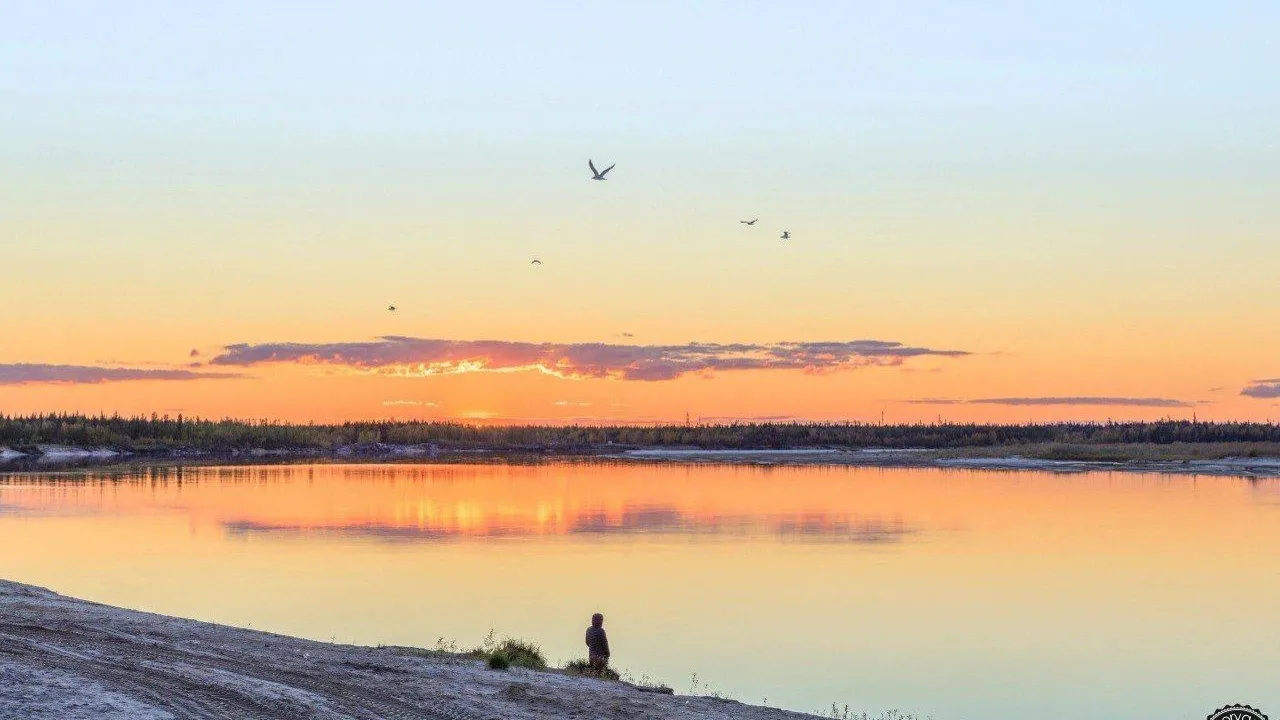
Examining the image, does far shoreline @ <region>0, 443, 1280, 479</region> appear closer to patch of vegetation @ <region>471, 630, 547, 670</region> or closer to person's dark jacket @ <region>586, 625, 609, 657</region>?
patch of vegetation @ <region>471, 630, 547, 670</region>

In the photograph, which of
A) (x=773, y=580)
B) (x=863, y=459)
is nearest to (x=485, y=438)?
(x=863, y=459)

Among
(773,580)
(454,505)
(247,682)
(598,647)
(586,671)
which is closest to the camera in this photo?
(247,682)

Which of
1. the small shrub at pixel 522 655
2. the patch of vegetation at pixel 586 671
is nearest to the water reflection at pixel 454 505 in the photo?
the small shrub at pixel 522 655

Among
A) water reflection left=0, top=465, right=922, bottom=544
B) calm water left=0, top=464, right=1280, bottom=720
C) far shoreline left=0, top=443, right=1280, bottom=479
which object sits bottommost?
calm water left=0, top=464, right=1280, bottom=720

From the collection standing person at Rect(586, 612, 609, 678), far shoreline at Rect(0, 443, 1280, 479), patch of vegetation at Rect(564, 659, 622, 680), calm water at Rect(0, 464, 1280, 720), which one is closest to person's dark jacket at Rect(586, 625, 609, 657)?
standing person at Rect(586, 612, 609, 678)

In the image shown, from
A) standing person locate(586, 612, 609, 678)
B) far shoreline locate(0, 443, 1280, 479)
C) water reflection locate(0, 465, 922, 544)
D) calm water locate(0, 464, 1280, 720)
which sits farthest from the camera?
far shoreline locate(0, 443, 1280, 479)

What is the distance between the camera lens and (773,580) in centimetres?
3975

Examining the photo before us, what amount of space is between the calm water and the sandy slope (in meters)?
4.41

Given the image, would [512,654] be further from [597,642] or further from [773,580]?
[773,580]

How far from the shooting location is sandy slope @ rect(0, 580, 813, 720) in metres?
16.7

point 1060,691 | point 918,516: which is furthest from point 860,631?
point 918,516

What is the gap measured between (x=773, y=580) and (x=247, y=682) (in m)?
23.1

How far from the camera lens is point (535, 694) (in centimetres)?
2103

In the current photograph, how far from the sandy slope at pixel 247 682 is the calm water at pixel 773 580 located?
441 centimetres
